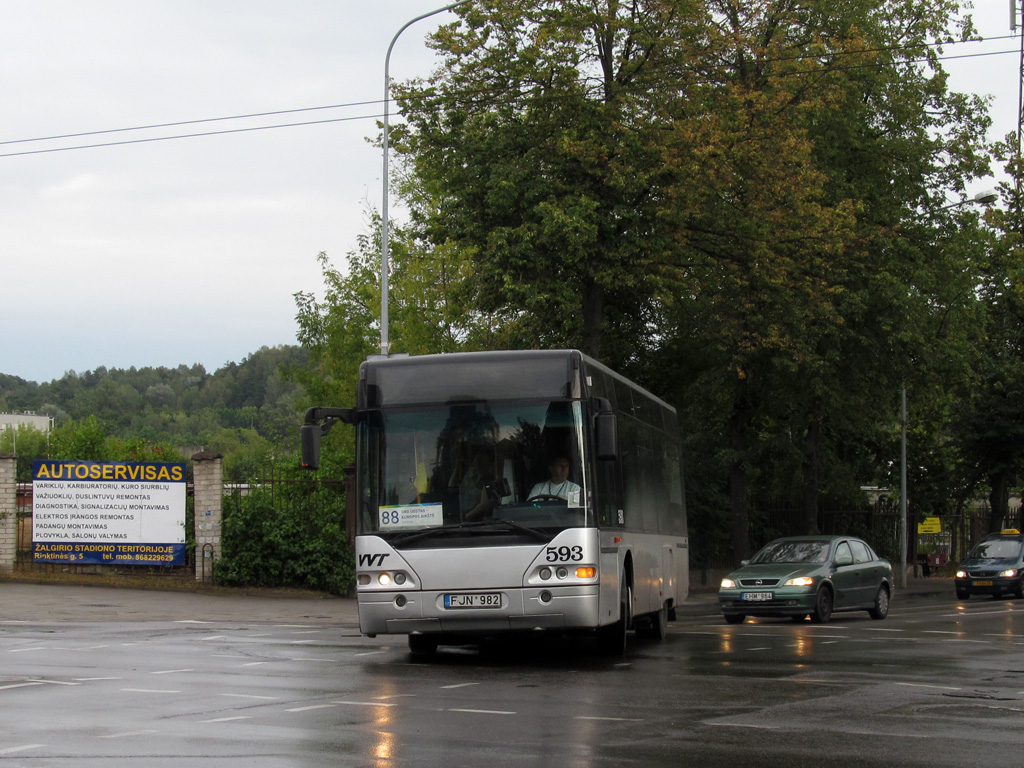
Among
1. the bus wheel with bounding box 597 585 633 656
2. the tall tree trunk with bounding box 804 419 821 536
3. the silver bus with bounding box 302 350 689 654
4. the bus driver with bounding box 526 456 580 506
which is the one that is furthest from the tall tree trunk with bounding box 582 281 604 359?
the bus driver with bounding box 526 456 580 506

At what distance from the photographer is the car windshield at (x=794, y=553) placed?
2248 cm

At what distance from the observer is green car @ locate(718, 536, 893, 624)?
70.3ft

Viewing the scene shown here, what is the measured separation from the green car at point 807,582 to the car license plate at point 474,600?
372 inches

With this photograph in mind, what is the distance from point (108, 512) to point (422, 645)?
12493 mm

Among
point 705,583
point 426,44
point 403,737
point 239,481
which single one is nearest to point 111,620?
point 239,481

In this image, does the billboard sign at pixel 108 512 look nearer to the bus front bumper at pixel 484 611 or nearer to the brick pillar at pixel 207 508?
the brick pillar at pixel 207 508

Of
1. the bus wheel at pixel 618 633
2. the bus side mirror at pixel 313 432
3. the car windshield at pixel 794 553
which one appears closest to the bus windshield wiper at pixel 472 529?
the bus side mirror at pixel 313 432

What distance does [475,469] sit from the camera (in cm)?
1323

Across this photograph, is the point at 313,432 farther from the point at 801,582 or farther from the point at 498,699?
the point at 801,582

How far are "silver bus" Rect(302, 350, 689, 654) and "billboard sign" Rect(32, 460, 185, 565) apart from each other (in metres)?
12.7

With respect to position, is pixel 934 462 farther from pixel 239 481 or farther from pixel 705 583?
pixel 239 481

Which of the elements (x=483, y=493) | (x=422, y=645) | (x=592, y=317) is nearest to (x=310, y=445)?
(x=483, y=493)

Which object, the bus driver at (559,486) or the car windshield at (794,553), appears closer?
the bus driver at (559,486)

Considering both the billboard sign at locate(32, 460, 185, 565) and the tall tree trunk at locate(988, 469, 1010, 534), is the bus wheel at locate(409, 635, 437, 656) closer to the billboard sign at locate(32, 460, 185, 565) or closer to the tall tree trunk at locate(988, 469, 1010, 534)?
the billboard sign at locate(32, 460, 185, 565)
